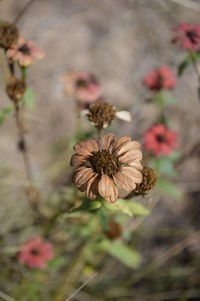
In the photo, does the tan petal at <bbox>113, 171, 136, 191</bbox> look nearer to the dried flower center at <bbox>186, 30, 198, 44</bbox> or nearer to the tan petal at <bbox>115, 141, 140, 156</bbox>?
the tan petal at <bbox>115, 141, 140, 156</bbox>

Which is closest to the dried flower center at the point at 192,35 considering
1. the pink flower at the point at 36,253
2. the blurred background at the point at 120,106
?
the blurred background at the point at 120,106

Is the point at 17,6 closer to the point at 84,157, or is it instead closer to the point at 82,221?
the point at 82,221

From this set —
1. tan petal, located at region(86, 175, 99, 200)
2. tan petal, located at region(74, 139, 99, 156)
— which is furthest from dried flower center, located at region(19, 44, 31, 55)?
tan petal, located at region(86, 175, 99, 200)

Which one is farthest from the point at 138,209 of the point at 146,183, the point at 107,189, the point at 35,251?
the point at 35,251

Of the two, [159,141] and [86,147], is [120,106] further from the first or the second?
[86,147]

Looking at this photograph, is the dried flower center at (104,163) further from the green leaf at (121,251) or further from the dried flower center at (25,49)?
the green leaf at (121,251)

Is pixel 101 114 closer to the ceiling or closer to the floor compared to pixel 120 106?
closer to the floor
